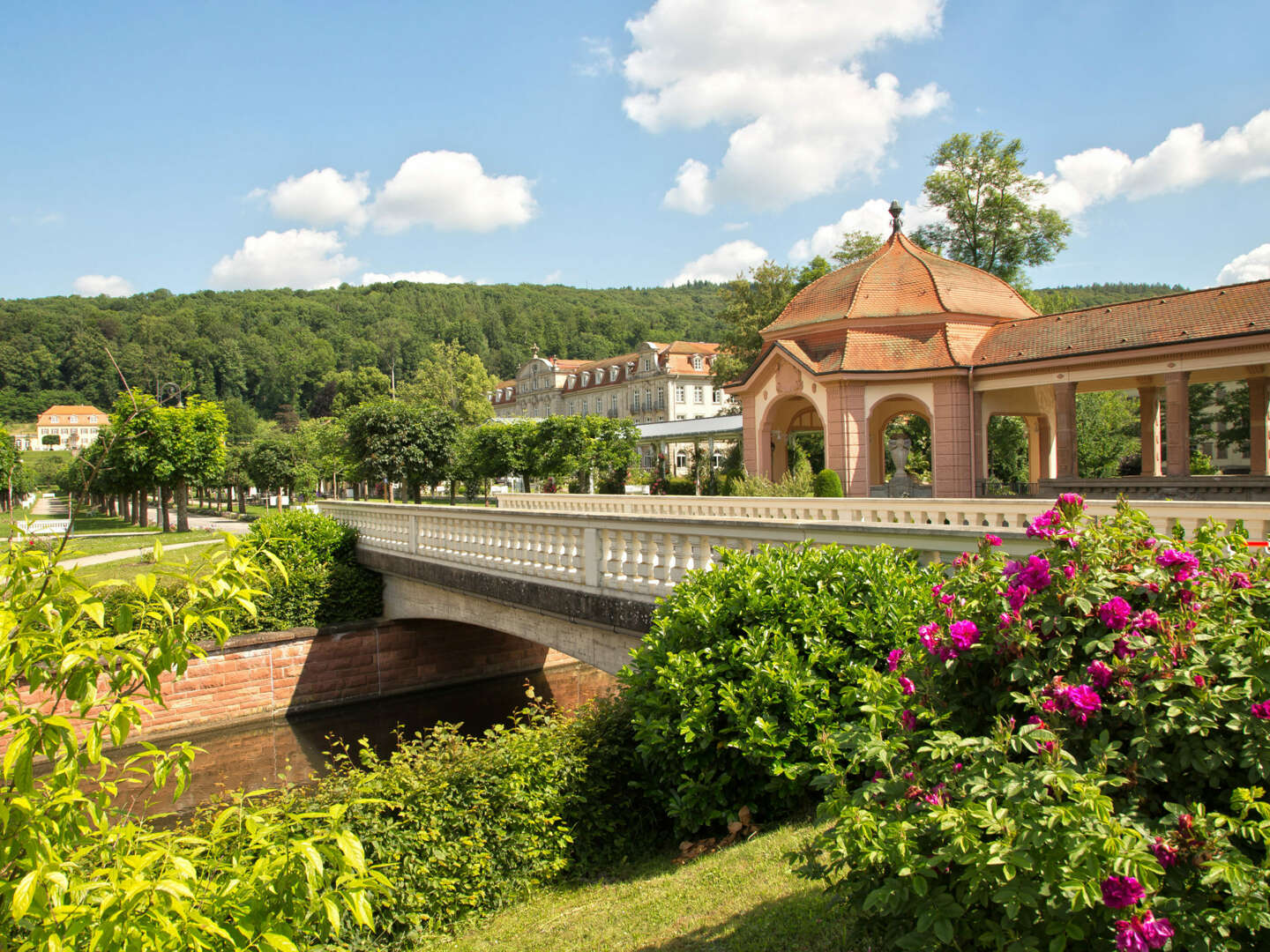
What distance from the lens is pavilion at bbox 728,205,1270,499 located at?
59.8ft

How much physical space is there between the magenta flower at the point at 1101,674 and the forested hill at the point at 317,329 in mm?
80179

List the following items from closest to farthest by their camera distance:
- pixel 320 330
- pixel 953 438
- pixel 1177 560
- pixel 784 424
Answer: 1. pixel 1177 560
2. pixel 953 438
3. pixel 784 424
4. pixel 320 330

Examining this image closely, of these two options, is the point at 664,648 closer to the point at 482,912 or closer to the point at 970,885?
the point at 482,912

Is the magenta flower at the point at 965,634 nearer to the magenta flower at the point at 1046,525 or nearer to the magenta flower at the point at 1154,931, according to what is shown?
the magenta flower at the point at 1046,525

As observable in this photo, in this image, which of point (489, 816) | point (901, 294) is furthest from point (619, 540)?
point (901, 294)

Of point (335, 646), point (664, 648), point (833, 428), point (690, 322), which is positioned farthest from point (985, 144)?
point (690, 322)

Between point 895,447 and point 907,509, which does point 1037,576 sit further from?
point 895,447

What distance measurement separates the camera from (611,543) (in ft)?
32.7

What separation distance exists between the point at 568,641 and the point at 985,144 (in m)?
33.2

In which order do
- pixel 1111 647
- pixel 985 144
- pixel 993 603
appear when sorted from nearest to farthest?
1. pixel 1111 647
2. pixel 993 603
3. pixel 985 144

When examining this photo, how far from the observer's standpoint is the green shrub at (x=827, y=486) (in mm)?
21625

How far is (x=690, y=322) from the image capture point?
138m

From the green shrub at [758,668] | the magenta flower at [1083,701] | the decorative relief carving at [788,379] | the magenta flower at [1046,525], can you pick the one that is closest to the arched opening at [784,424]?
the decorative relief carving at [788,379]

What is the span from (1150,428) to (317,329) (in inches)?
5235
